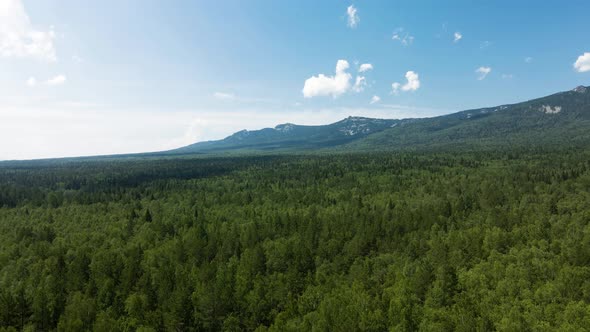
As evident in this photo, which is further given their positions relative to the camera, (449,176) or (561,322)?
(449,176)

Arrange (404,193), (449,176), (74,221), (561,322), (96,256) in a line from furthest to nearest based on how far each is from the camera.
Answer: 1. (449,176)
2. (404,193)
3. (74,221)
4. (96,256)
5. (561,322)

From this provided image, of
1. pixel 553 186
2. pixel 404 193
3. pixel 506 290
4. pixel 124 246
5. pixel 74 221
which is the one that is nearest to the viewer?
pixel 506 290

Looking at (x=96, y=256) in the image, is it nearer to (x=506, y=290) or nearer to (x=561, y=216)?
(x=506, y=290)

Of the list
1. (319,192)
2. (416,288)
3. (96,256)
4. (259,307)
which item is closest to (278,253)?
(259,307)

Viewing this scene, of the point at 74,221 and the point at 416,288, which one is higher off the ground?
the point at 74,221

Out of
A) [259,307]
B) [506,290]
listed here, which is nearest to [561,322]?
[506,290]

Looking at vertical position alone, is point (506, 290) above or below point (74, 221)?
below

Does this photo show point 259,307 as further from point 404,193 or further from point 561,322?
point 404,193
